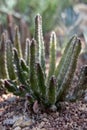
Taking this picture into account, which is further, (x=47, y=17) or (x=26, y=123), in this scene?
(x=47, y=17)

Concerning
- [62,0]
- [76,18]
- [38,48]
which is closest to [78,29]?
[76,18]

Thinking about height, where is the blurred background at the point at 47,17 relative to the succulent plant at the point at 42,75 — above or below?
above

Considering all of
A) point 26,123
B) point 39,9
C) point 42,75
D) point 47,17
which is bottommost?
point 26,123

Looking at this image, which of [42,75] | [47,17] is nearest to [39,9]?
[47,17]

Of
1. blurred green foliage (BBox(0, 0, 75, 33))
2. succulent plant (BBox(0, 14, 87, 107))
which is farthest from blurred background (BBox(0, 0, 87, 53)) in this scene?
succulent plant (BBox(0, 14, 87, 107))

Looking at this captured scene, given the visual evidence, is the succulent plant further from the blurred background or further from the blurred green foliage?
the blurred green foliage

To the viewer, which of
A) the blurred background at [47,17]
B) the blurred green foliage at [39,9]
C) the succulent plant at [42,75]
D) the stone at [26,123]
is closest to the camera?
the succulent plant at [42,75]

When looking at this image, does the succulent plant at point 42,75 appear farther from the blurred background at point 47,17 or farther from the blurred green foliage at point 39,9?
the blurred green foliage at point 39,9

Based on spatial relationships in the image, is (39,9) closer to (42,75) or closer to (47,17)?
(47,17)

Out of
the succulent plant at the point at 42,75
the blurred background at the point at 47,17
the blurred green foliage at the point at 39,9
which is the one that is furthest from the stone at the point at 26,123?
the blurred green foliage at the point at 39,9

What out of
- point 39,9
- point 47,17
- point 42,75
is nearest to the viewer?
point 42,75
